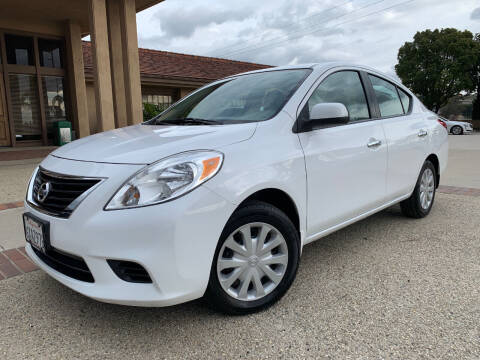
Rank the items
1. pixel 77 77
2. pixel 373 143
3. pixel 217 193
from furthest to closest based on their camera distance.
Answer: pixel 77 77, pixel 373 143, pixel 217 193

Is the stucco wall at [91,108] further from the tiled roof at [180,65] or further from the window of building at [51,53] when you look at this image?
the window of building at [51,53]

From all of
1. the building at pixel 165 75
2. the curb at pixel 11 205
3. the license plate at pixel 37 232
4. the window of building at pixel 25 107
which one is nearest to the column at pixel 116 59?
the window of building at pixel 25 107

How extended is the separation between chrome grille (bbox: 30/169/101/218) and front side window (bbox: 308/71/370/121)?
1.63 metres

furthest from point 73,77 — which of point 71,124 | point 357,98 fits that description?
point 357,98

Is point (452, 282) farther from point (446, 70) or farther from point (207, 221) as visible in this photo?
point (446, 70)

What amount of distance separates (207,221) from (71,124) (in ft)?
38.3

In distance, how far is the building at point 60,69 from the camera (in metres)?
8.98

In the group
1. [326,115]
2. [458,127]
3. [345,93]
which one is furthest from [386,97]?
[458,127]

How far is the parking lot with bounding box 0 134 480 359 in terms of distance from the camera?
1985 millimetres

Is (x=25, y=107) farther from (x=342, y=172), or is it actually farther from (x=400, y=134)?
(x=342, y=172)

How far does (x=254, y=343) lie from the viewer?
80.2 inches

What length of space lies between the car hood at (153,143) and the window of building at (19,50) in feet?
34.6

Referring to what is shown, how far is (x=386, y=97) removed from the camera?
3.66 m

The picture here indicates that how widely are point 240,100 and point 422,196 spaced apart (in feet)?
8.10
